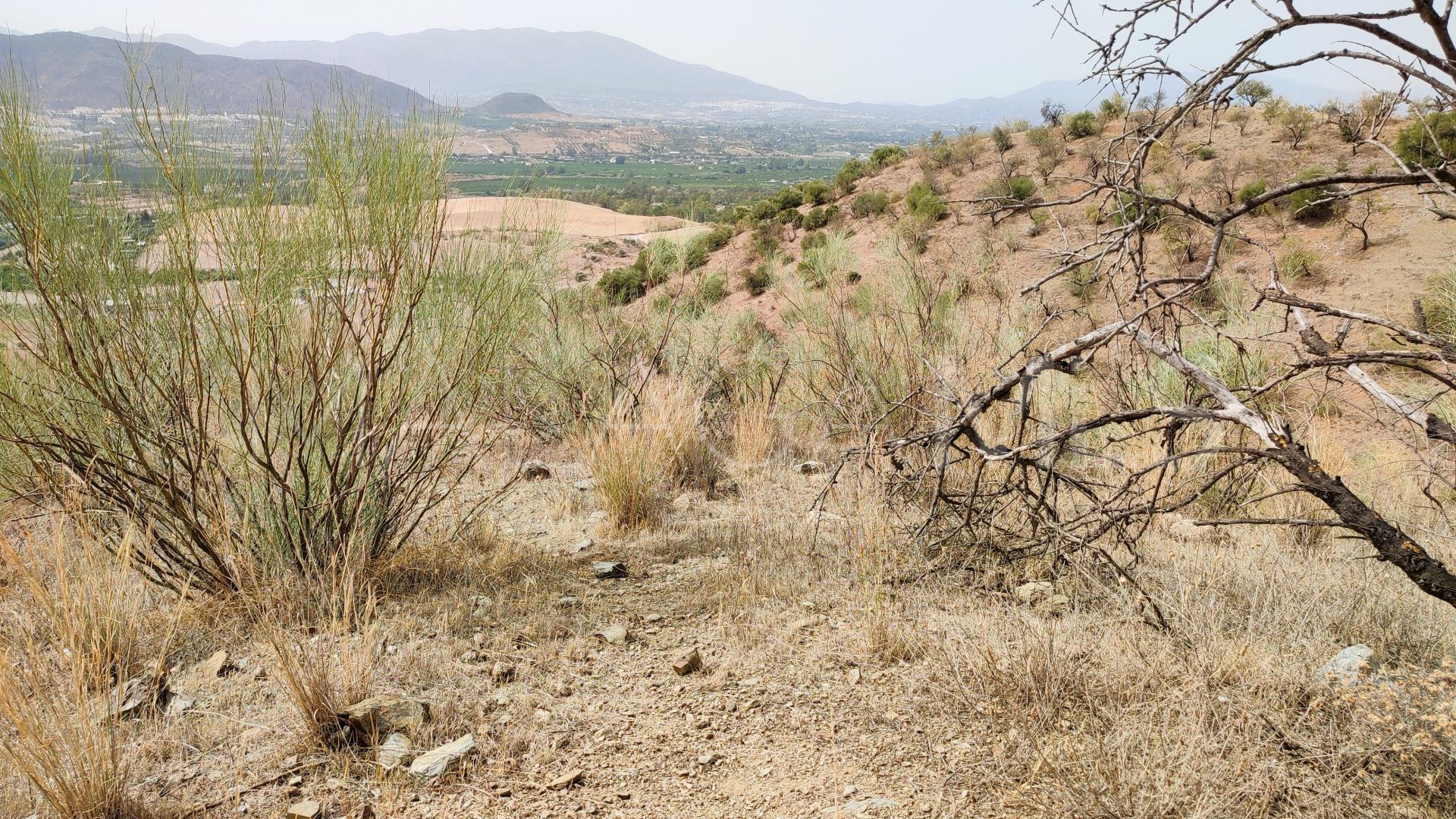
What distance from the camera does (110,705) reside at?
261 centimetres

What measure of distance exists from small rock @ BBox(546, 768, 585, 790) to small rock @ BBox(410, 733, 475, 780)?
320 mm

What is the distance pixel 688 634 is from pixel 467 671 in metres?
0.93

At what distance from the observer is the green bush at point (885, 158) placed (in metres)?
22.7

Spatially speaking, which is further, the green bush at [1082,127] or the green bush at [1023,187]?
the green bush at [1082,127]

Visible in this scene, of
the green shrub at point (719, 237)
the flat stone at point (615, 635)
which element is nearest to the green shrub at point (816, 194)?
the green shrub at point (719, 237)

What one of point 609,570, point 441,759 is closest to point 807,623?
point 609,570

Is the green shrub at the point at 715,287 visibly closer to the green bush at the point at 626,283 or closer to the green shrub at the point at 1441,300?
the green bush at the point at 626,283

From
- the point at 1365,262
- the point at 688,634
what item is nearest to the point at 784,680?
the point at 688,634

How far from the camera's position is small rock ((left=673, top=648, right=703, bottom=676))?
3.29 m

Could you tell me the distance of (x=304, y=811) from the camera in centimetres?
239

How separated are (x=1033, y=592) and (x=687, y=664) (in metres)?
1.56

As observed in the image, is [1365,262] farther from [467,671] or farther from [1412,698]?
[467,671]

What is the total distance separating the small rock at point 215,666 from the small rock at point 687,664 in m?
1.73

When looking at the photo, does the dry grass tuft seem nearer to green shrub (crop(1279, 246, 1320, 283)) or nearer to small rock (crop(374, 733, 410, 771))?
small rock (crop(374, 733, 410, 771))
